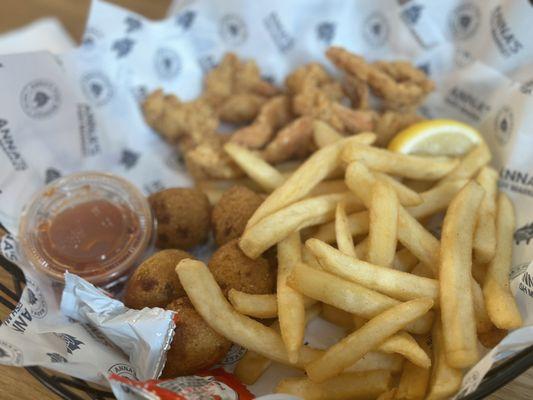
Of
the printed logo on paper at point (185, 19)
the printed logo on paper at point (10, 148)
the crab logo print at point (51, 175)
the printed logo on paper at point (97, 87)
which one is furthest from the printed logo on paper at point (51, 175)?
the printed logo on paper at point (185, 19)

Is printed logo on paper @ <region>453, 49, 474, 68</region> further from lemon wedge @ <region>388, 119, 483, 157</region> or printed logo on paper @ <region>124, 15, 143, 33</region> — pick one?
printed logo on paper @ <region>124, 15, 143, 33</region>

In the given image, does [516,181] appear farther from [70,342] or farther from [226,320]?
[70,342]

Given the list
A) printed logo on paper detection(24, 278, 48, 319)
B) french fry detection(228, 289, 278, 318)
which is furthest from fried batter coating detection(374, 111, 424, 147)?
printed logo on paper detection(24, 278, 48, 319)

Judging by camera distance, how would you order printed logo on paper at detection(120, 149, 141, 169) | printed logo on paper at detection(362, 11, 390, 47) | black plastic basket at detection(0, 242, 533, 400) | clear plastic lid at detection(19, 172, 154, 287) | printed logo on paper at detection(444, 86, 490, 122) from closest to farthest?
black plastic basket at detection(0, 242, 533, 400) → clear plastic lid at detection(19, 172, 154, 287) → printed logo on paper at detection(444, 86, 490, 122) → printed logo on paper at detection(120, 149, 141, 169) → printed logo on paper at detection(362, 11, 390, 47)

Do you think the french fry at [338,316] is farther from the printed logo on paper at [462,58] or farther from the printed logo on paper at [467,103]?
the printed logo on paper at [462,58]

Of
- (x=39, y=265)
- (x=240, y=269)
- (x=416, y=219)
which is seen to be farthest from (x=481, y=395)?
(x=39, y=265)

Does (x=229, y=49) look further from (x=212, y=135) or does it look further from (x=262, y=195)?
(x=262, y=195)

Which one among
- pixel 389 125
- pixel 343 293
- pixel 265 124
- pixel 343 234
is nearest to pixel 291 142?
pixel 265 124
